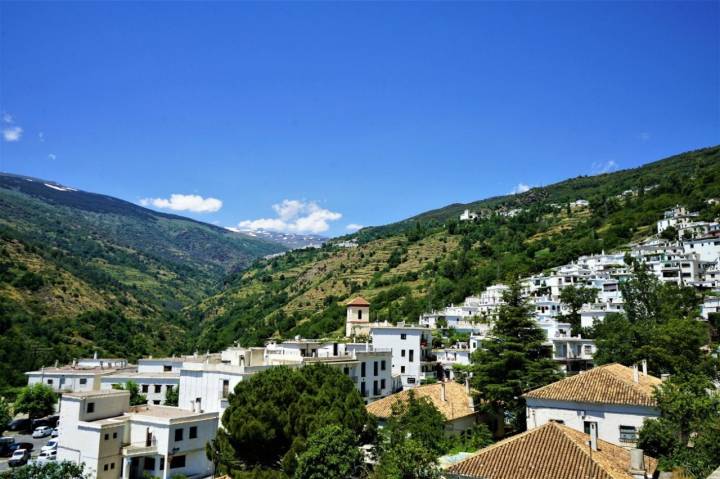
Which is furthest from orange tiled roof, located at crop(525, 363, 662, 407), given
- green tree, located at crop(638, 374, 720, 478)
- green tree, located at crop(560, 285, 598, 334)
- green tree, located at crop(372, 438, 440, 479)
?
green tree, located at crop(560, 285, 598, 334)

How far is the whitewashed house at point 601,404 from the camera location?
81.4ft

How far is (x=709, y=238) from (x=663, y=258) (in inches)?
373

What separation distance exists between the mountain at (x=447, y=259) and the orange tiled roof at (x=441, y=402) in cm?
6380

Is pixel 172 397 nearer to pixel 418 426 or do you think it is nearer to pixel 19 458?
pixel 19 458

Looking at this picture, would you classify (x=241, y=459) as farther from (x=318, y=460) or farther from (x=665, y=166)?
(x=665, y=166)

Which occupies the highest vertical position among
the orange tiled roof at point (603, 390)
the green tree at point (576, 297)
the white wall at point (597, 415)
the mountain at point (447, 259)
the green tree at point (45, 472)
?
the mountain at point (447, 259)

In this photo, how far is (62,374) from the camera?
198 feet

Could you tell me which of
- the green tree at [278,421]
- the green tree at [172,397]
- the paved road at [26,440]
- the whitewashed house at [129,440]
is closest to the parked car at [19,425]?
the paved road at [26,440]

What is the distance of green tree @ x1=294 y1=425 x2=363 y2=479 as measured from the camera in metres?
20.7

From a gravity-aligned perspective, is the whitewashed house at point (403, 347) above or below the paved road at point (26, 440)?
above

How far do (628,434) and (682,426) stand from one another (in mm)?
3084

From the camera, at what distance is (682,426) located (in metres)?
22.1

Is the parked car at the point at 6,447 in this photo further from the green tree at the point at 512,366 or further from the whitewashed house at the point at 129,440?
the green tree at the point at 512,366

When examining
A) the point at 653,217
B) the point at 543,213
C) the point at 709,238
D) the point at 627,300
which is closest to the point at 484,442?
the point at 627,300
